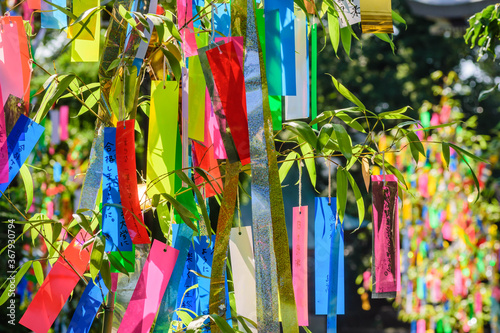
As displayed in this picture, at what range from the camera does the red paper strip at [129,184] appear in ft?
1.66

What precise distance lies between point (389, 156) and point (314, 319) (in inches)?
86.6

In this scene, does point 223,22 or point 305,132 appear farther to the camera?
point 223,22

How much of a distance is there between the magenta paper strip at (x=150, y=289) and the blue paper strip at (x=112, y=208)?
3 cm

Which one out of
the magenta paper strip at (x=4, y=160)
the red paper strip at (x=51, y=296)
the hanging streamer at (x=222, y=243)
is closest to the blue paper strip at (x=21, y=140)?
the magenta paper strip at (x=4, y=160)

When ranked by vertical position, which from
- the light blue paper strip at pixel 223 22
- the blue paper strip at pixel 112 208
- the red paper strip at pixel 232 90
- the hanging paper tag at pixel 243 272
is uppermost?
the light blue paper strip at pixel 223 22

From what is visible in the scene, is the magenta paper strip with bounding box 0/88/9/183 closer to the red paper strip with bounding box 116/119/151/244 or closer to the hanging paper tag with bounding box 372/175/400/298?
the red paper strip with bounding box 116/119/151/244

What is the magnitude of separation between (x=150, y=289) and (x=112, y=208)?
0.09 metres

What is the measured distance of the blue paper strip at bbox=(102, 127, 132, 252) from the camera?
1.71 feet

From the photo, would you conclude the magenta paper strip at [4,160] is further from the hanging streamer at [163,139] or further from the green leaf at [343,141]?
the green leaf at [343,141]

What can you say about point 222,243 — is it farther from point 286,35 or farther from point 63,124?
point 63,124

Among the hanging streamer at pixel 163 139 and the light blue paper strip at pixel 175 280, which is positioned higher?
the hanging streamer at pixel 163 139

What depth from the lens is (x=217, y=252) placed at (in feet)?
1.61

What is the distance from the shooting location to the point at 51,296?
0.57 meters

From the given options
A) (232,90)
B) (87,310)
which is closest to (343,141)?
(232,90)
